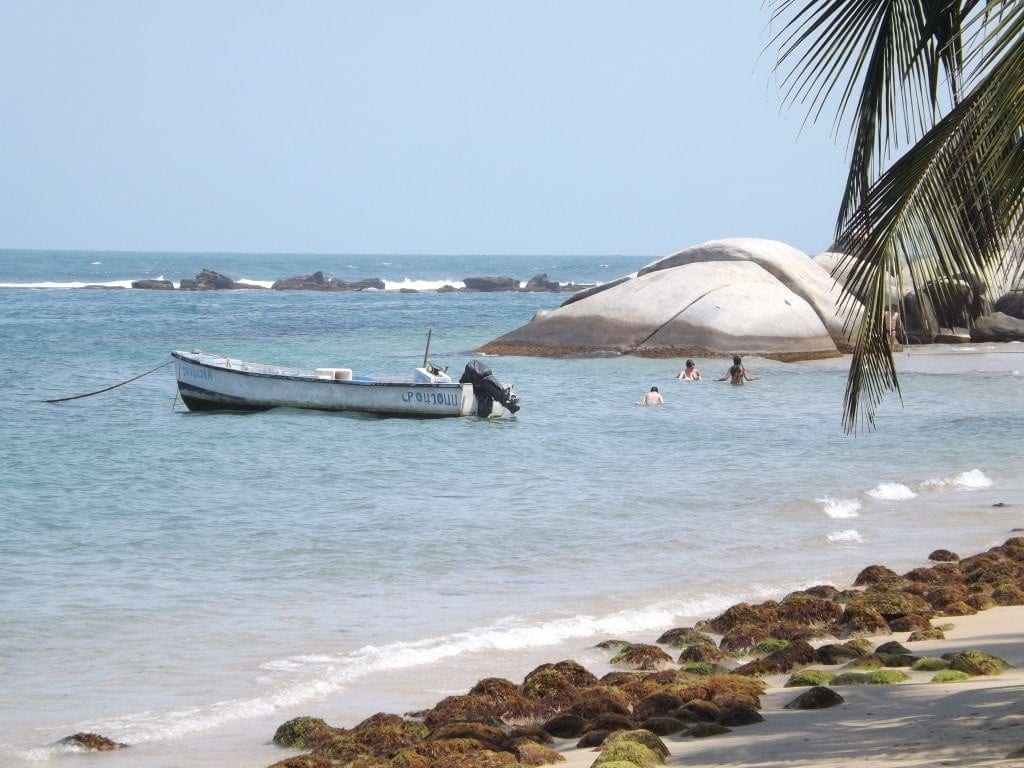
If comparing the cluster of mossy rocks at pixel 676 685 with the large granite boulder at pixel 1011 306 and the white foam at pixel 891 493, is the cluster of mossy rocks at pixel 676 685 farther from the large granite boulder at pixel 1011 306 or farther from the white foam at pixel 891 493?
the large granite boulder at pixel 1011 306

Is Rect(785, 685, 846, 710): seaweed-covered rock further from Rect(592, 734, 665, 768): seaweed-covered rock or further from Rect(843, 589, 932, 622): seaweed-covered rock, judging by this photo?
Rect(843, 589, 932, 622): seaweed-covered rock

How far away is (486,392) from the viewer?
2492 cm

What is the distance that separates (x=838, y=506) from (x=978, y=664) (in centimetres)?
899

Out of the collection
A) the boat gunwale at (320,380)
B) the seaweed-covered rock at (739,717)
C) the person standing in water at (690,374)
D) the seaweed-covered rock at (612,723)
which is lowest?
the seaweed-covered rock at (612,723)

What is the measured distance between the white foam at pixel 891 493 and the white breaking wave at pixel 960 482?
1.40ft

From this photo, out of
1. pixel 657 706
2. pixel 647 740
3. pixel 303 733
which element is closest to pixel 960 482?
pixel 657 706

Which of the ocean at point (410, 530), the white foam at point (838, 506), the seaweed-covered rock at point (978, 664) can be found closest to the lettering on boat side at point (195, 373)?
the ocean at point (410, 530)

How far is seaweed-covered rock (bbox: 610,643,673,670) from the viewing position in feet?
29.3

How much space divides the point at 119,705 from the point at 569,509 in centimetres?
818

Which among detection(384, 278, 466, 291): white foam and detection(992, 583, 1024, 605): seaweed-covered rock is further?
detection(384, 278, 466, 291): white foam

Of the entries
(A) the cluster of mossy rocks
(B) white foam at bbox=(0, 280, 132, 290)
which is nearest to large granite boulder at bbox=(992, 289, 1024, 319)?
(A) the cluster of mossy rocks

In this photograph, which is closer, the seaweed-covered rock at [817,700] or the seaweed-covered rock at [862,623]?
the seaweed-covered rock at [817,700]

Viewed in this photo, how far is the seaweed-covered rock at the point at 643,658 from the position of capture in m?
8.95

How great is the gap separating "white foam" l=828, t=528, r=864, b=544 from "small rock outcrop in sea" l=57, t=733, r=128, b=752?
8.61 m
